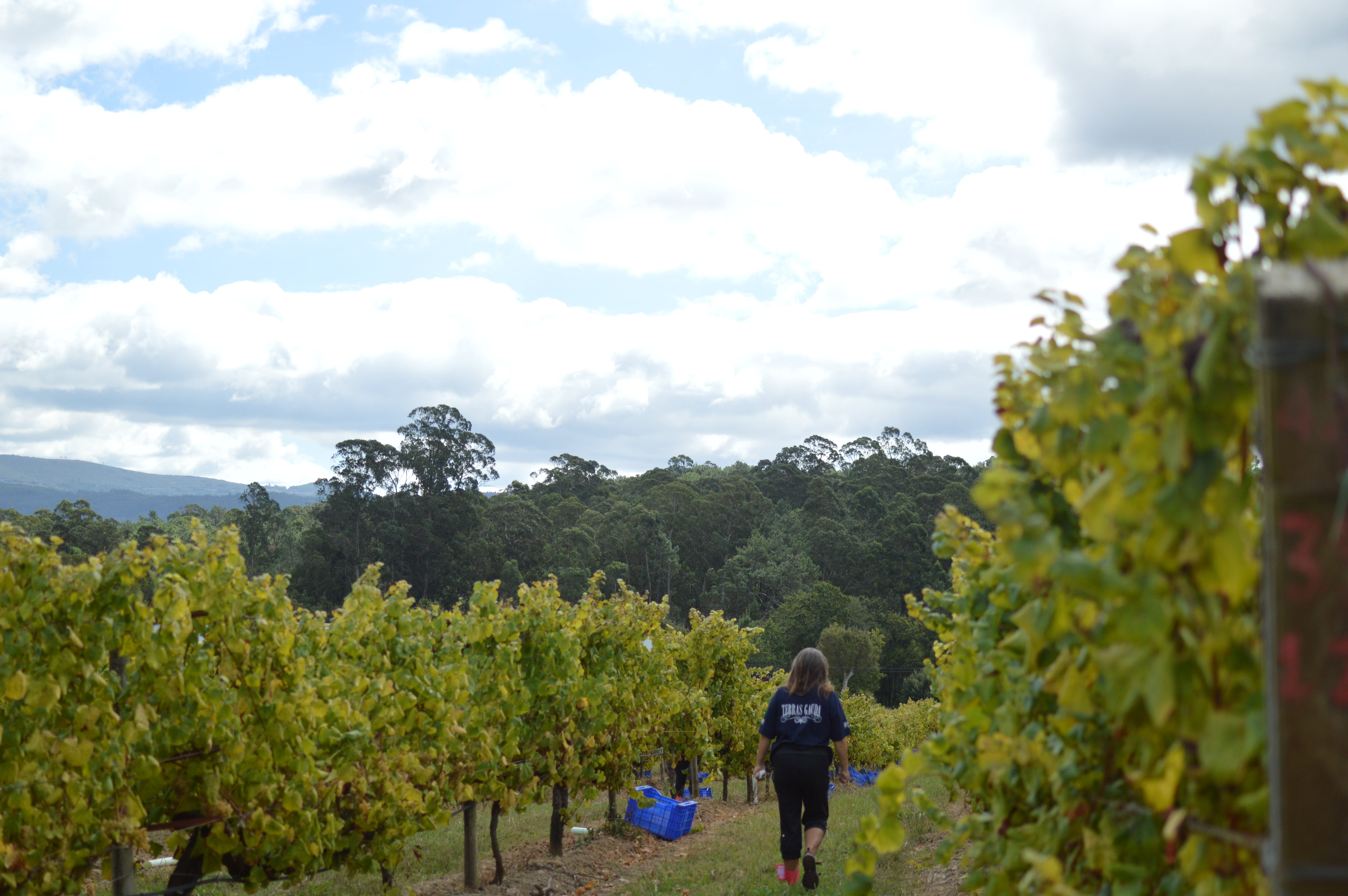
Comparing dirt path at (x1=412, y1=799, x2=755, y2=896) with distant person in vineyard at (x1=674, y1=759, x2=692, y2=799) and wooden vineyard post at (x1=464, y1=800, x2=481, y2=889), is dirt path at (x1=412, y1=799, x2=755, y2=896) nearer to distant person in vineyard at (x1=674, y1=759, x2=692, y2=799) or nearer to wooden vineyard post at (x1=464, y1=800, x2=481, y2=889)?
wooden vineyard post at (x1=464, y1=800, x2=481, y2=889)

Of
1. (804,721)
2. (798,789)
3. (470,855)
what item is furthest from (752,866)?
(470,855)

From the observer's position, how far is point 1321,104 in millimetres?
1254

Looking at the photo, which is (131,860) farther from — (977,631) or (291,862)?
(977,631)

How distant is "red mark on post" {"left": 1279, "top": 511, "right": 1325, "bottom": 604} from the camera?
1.05 meters

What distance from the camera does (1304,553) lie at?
3.46 ft

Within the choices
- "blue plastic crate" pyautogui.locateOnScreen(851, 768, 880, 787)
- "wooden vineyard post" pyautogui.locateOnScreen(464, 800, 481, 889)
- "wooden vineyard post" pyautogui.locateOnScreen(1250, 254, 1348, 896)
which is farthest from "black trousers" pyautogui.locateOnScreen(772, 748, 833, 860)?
"blue plastic crate" pyautogui.locateOnScreen(851, 768, 880, 787)

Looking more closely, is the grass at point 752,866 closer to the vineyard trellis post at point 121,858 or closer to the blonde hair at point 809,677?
the blonde hair at point 809,677

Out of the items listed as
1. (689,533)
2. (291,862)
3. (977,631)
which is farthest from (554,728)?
(689,533)

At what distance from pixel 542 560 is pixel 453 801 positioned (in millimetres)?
44577

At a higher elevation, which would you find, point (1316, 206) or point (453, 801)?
point (1316, 206)

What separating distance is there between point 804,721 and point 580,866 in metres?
3.19

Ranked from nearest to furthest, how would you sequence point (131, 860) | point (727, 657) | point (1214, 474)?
point (1214, 474) < point (131, 860) < point (727, 657)

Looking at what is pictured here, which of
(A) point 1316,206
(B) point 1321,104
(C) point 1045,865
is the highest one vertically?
(B) point 1321,104

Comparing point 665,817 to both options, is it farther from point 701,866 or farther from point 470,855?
point 470,855
